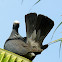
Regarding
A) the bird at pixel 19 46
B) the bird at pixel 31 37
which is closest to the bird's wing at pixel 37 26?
the bird at pixel 31 37

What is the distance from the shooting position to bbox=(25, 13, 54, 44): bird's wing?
222 cm

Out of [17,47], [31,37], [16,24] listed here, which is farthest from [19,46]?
[16,24]

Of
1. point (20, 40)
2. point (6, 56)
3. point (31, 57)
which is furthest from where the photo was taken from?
point (20, 40)

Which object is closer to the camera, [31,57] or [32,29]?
[31,57]

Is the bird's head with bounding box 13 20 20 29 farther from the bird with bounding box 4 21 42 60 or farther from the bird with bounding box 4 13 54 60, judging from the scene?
the bird with bounding box 4 21 42 60

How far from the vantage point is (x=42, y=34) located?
7.66ft

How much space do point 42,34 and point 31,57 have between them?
0.42 meters

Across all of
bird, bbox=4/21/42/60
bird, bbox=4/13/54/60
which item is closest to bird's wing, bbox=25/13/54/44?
bird, bbox=4/13/54/60

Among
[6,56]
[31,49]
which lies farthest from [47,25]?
[6,56]

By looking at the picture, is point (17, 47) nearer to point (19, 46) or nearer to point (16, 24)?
point (19, 46)

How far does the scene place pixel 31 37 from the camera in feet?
7.77

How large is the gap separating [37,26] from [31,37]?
7.7 inches

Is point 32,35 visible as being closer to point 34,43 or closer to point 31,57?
point 34,43

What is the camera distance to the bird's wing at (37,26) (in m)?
2.22
